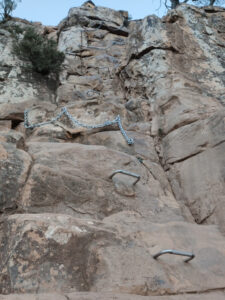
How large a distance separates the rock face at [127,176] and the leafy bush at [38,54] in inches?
12.8

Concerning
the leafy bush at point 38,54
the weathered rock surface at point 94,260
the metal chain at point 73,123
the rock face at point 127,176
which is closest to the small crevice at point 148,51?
the rock face at point 127,176

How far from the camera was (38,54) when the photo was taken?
795 centimetres

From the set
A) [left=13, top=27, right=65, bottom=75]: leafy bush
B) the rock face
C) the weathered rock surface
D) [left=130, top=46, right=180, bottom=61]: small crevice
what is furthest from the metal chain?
[left=13, top=27, right=65, bottom=75]: leafy bush

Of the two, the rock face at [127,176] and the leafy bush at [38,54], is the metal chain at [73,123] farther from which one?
the leafy bush at [38,54]

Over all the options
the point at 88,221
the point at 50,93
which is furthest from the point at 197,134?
the point at 50,93

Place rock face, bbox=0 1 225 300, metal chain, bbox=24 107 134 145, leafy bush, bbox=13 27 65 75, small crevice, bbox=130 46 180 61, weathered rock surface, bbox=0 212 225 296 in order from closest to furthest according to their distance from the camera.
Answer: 1. weathered rock surface, bbox=0 212 225 296
2. rock face, bbox=0 1 225 300
3. metal chain, bbox=24 107 134 145
4. small crevice, bbox=130 46 180 61
5. leafy bush, bbox=13 27 65 75

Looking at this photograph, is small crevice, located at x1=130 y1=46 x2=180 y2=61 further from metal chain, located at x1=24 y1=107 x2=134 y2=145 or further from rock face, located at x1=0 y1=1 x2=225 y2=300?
metal chain, located at x1=24 y1=107 x2=134 y2=145

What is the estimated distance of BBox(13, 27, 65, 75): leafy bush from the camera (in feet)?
25.5

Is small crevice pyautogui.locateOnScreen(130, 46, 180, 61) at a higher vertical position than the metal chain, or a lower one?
higher

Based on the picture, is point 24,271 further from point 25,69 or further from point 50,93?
point 25,69

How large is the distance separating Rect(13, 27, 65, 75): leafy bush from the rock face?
0.33m

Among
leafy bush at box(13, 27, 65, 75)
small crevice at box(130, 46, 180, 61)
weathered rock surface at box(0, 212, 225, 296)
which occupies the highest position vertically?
small crevice at box(130, 46, 180, 61)

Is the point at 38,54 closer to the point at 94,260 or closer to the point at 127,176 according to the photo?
the point at 127,176

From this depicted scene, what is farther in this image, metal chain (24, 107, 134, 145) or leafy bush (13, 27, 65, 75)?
leafy bush (13, 27, 65, 75)
